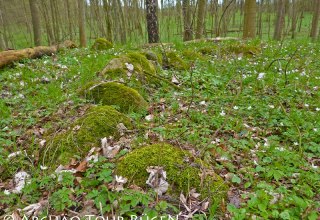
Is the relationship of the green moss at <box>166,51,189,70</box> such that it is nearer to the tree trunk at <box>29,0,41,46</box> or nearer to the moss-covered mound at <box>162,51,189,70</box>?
the moss-covered mound at <box>162,51,189,70</box>

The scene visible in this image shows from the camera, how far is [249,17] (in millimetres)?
10328

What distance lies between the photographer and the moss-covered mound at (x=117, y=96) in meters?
4.00

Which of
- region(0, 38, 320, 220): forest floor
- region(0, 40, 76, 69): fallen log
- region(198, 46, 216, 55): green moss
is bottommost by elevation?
region(0, 38, 320, 220): forest floor

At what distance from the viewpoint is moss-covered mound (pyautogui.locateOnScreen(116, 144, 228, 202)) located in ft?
7.45

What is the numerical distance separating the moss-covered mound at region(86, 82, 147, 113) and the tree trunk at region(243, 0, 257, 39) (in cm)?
810

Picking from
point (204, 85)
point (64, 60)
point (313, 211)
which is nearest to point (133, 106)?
point (204, 85)

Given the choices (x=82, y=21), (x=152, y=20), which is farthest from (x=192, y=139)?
(x=82, y=21)

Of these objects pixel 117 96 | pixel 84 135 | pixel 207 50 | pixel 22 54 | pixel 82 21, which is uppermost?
pixel 82 21

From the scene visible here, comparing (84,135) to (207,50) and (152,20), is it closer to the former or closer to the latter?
(207,50)

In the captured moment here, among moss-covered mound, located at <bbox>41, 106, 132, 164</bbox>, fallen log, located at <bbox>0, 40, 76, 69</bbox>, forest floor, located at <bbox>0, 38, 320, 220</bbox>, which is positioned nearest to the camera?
forest floor, located at <bbox>0, 38, 320, 220</bbox>

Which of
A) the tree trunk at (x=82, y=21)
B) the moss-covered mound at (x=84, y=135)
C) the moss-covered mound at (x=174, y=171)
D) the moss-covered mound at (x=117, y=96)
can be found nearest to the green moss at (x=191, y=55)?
the moss-covered mound at (x=117, y=96)

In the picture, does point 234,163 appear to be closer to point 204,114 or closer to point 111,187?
point 204,114

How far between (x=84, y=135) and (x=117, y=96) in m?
1.22

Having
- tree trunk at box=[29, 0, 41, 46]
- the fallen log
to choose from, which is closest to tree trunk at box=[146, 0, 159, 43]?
the fallen log
